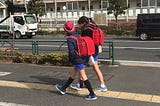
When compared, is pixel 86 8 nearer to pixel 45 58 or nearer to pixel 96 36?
pixel 45 58

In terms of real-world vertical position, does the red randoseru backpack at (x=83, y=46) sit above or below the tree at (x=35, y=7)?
below

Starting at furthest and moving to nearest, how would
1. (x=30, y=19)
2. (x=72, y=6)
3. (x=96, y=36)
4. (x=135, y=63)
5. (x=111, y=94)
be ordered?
(x=72, y=6) < (x=30, y=19) < (x=135, y=63) < (x=96, y=36) < (x=111, y=94)

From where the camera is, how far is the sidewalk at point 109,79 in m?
7.25

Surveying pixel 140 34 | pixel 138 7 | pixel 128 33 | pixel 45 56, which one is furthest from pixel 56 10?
pixel 45 56

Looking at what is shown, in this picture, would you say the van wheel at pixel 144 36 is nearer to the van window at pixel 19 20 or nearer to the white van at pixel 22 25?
the white van at pixel 22 25

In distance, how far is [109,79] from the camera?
28.7ft

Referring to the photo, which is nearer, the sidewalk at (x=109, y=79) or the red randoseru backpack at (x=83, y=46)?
the red randoseru backpack at (x=83, y=46)

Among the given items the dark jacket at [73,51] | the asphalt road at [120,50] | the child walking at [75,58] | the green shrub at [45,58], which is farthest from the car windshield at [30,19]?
the dark jacket at [73,51]

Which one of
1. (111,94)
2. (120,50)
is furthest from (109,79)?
(120,50)

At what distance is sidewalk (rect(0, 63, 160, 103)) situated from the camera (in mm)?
7246

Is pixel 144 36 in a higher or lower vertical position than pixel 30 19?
lower

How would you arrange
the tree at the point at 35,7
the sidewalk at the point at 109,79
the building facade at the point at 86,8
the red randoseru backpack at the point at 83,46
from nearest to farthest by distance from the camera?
the red randoseru backpack at the point at 83,46
the sidewalk at the point at 109,79
the tree at the point at 35,7
the building facade at the point at 86,8

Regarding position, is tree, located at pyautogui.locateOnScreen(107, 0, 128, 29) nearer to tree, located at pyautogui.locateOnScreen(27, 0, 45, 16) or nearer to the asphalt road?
tree, located at pyautogui.locateOnScreen(27, 0, 45, 16)

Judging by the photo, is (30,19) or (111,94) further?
(30,19)
